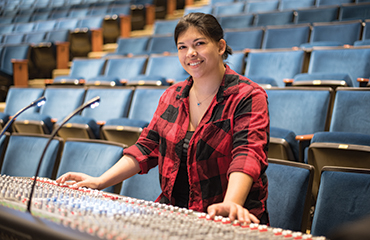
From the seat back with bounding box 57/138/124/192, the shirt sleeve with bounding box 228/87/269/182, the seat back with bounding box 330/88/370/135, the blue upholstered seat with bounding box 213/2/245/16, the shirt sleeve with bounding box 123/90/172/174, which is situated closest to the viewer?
the shirt sleeve with bounding box 228/87/269/182

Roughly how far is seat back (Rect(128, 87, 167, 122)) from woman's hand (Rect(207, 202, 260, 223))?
63cm

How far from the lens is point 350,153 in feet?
1.76

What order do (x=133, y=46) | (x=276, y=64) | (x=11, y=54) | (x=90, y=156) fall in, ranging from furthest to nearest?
(x=11, y=54) → (x=133, y=46) → (x=276, y=64) → (x=90, y=156)

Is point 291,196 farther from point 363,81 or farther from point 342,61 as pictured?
point 342,61

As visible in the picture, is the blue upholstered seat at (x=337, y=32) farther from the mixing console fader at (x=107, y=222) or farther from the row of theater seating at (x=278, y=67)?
the mixing console fader at (x=107, y=222)

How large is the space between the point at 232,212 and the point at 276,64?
0.86 metres

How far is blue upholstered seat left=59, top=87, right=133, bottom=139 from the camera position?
0.90 m

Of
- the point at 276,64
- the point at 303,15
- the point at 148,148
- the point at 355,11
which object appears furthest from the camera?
the point at 303,15

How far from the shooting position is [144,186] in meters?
0.57

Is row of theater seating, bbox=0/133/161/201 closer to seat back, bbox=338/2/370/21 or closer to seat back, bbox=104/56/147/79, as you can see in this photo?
seat back, bbox=104/56/147/79

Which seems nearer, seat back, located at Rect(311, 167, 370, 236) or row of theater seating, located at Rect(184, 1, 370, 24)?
seat back, located at Rect(311, 167, 370, 236)

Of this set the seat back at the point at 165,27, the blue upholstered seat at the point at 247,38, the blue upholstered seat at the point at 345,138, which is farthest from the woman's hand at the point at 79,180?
the seat back at the point at 165,27

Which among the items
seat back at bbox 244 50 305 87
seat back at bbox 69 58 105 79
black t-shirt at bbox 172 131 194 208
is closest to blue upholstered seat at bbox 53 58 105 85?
seat back at bbox 69 58 105 79

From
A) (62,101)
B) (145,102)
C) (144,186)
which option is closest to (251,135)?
(144,186)
